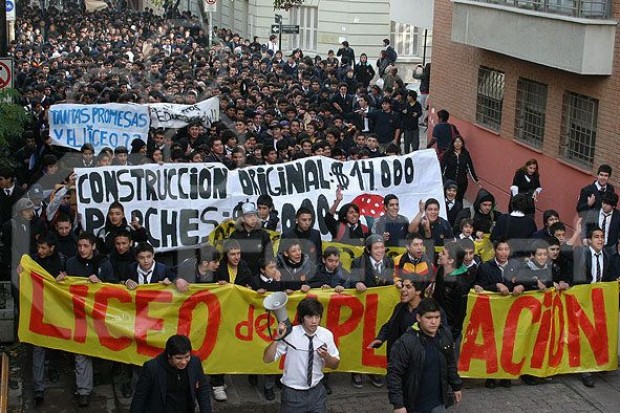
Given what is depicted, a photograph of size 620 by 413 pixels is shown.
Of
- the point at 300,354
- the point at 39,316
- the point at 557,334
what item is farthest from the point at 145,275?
the point at 557,334

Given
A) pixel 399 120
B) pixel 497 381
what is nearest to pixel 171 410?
pixel 497 381

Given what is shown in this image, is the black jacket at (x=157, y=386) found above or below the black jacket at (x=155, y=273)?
below

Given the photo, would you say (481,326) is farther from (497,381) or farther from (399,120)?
(399,120)

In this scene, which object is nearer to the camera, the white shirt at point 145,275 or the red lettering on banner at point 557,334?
the white shirt at point 145,275

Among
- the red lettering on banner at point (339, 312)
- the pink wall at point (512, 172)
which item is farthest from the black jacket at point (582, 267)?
the pink wall at point (512, 172)

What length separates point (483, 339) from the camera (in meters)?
10.4

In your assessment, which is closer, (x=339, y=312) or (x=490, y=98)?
(x=339, y=312)

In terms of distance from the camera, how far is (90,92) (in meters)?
18.9

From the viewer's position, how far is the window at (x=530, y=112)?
1747 centimetres

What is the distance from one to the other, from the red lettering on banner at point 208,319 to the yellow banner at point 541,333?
2241mm

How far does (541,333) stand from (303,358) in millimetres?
3216

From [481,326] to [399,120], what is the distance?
10.2 meters

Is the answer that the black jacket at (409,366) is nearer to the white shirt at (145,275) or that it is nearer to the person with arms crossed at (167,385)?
the person with arms crossed at (167,385)

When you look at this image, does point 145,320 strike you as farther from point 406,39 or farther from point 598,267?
point 406,39
